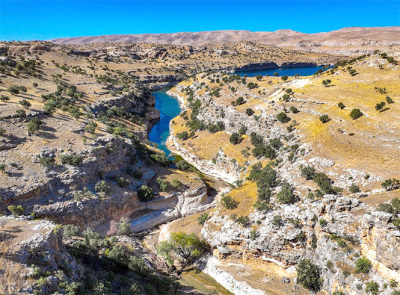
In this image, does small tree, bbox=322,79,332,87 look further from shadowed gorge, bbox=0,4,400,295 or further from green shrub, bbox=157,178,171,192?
green shrub, bbox=157,178,171,192

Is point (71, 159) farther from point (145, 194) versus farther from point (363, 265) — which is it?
point (363, 265)

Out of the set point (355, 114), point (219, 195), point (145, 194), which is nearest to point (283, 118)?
point (355, 114)

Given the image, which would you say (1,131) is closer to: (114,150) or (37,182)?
(37,182)

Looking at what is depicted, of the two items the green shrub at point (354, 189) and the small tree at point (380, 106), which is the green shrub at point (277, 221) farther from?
the small tree at point (380, 106)

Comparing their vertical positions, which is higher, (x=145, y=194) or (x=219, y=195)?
(x=145, y=194)

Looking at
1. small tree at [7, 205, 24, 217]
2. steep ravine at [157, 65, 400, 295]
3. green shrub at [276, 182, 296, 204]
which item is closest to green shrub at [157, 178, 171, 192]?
steep ravine at [157, 65, 400, 295]

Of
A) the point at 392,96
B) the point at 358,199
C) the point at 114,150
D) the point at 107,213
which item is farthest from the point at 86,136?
the point at 392,96
